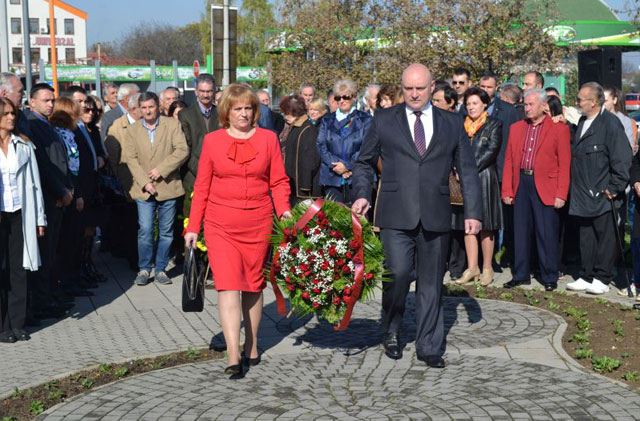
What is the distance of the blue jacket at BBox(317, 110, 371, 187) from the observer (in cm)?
1070

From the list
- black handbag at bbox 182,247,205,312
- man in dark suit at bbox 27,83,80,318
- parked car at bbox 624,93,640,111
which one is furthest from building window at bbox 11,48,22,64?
black handbag at bbox 182,247,205,312

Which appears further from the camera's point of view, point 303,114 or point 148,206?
point 303,114

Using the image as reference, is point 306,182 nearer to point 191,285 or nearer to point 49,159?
point 49,159

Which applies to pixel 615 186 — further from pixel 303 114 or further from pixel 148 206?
pixel 148 206

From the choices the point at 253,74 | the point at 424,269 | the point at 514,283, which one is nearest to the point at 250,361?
the point at 424,269

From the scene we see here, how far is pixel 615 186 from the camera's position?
10.1m

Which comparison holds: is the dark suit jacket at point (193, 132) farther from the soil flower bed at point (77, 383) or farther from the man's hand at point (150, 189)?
the soil flower bed at point (77, 383)

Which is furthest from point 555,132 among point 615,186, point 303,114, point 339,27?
point 339,27

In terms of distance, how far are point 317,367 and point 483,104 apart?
186 inches

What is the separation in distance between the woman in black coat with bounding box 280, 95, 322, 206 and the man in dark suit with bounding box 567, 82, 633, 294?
302 cm

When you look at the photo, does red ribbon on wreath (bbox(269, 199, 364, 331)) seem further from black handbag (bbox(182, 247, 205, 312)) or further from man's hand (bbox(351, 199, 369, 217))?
black handbag (bbox(182, 247, 205, 312))

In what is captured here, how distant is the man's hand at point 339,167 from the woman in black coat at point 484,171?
1.49 metres

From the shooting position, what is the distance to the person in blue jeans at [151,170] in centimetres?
1113

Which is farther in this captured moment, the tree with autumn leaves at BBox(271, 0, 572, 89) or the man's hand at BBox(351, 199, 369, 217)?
the tree with autumn leaves at BBox(271, 0, 572, 89)
